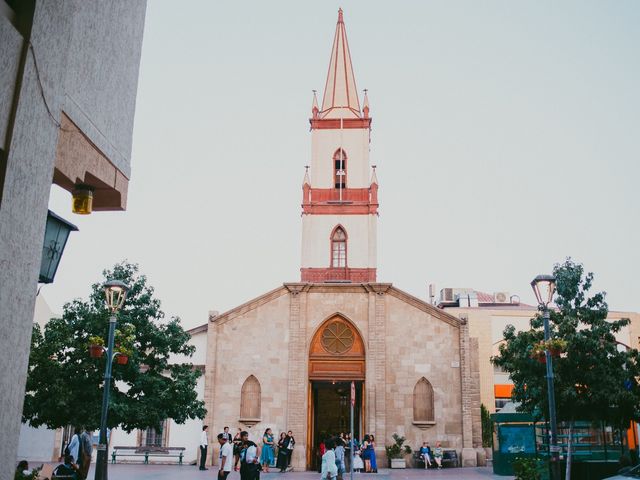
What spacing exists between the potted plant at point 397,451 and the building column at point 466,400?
269 cm

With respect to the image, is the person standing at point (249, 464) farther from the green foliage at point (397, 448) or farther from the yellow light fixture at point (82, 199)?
the green foliage at point (397, 448)

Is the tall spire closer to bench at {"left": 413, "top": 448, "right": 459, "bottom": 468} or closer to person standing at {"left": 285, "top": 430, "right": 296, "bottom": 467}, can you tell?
person standing at {"left": 285, "top": 430, "right": 296, "bottom": 467}

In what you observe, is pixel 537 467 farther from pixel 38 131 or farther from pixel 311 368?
pixel 38 131

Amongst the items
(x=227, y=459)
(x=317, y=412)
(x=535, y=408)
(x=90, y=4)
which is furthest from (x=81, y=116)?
(x=317, y=412)

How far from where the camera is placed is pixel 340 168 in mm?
39812

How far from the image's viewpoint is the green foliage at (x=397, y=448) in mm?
31328

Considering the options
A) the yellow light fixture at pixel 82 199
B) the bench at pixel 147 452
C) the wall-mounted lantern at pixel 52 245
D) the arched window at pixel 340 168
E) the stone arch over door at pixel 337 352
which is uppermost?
the arched window at pixel 340 168

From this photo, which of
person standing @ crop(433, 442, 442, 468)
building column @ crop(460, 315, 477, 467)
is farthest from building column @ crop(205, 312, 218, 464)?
building column @ crop(460, 315, 477, 467)

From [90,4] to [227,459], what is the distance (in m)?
14.5

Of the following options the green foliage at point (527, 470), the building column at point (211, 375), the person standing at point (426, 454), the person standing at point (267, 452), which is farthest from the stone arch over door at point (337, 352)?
the green foliage at point (527, 470)

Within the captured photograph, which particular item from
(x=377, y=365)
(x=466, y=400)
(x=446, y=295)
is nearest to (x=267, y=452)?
(x=377, y=365)

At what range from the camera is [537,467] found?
19.8 meters

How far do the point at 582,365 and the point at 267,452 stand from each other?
14.4m

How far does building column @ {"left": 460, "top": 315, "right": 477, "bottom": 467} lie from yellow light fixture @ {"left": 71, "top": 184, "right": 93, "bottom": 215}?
2779 centimetres
